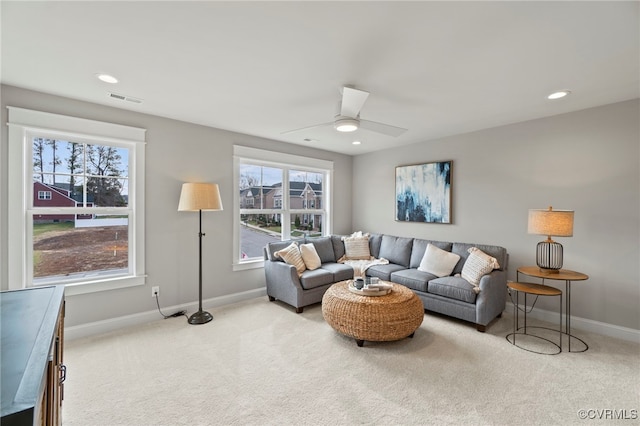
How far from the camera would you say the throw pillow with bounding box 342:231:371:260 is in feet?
16.1

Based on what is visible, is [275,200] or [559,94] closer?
[559,94]

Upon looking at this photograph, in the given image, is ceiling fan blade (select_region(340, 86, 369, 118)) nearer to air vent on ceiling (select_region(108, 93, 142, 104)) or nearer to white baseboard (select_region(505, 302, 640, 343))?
air vent on ceiling (select_region(108, 93, 142, 104))

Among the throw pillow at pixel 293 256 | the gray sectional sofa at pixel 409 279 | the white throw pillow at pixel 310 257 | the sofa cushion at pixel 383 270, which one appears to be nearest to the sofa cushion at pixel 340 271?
the gray sectional sofa at pixel 409 279

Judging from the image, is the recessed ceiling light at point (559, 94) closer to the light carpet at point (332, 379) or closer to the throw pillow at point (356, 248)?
the light carpet at point (332, 379)

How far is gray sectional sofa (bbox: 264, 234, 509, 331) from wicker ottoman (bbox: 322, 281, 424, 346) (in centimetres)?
73

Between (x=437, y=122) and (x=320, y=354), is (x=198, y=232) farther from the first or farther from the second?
(x=437, y=122)

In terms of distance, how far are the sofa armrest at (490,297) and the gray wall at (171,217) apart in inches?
117

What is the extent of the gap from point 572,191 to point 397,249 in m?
2.28

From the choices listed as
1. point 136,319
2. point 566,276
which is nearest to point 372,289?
point 566,276

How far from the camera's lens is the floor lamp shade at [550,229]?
2.85 metres

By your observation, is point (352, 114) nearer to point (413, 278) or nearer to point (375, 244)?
point (413, 278)

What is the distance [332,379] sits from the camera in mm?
2295

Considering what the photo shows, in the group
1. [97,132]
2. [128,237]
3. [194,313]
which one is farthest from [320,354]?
[97,132]

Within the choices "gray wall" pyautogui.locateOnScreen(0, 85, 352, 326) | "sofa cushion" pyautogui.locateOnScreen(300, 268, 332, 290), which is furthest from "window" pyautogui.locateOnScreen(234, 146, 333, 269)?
"sofa cushion" pyautogui.locateOnScreen(300, 268, 332, 290)
